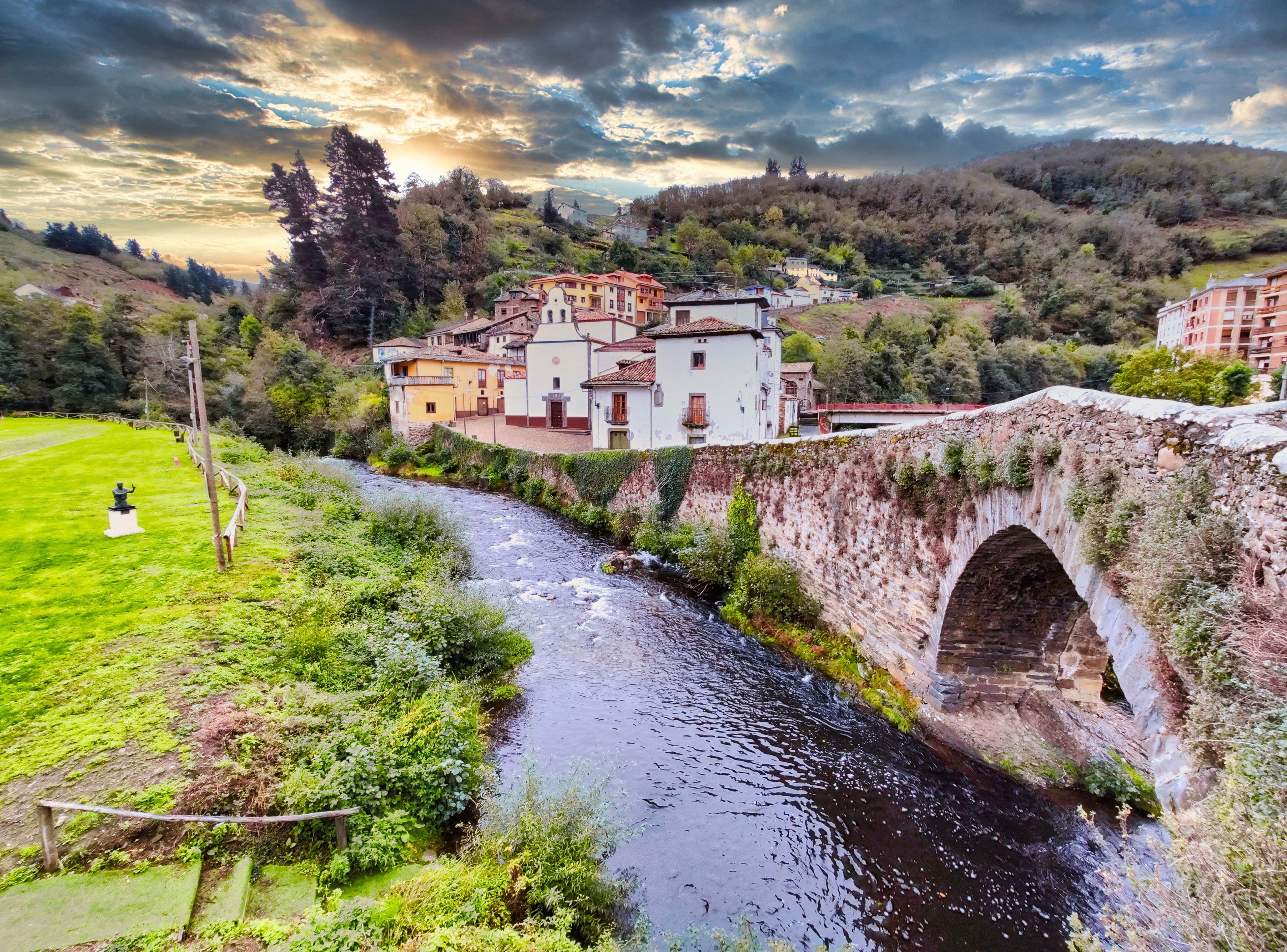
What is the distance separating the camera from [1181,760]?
4141mm

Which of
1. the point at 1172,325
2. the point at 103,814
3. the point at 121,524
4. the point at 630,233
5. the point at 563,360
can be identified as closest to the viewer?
the point at 103,814

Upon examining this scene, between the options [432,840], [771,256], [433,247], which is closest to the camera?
[432,840]

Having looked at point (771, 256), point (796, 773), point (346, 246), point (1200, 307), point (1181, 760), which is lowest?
point (796, 773)

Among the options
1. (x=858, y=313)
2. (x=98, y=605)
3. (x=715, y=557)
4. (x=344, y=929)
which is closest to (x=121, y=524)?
(x=98, y=605)

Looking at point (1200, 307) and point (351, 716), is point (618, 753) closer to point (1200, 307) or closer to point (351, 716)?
point (351, 716)

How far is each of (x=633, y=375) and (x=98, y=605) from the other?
73.3 ft

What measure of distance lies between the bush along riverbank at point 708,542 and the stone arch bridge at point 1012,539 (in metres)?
0.47

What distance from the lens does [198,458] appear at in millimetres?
21125

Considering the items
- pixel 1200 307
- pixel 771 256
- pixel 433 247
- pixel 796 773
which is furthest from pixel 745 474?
pixel 771 256

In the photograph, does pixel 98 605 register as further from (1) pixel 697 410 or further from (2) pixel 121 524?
(1) pixel 697 410

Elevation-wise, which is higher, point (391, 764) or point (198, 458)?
point (198, 458)

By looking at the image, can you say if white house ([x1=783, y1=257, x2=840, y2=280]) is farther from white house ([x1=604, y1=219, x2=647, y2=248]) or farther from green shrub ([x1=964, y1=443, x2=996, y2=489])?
green shrub ([x1=964, y1=443, x2=996, y2=489])

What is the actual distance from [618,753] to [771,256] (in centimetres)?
9772

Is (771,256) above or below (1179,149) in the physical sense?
below
